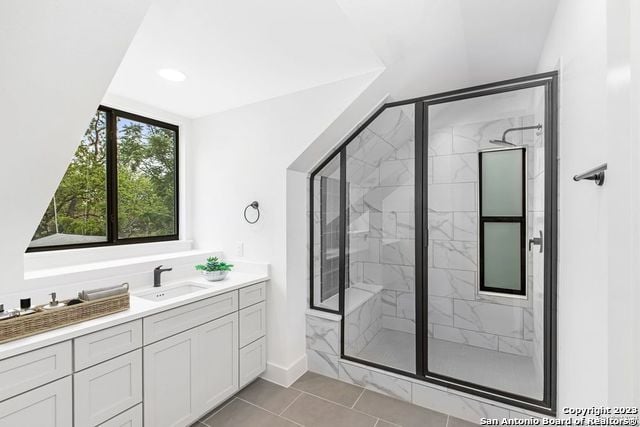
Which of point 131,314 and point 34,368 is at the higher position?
point 131,314

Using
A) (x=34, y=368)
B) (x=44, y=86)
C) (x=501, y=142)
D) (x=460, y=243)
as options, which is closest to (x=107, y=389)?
(x=34, y=368)

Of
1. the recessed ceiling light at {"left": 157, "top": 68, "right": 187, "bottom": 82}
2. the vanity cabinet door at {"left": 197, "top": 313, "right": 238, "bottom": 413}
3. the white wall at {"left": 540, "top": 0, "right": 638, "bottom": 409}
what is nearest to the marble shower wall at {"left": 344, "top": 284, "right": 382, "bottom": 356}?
the vanity cabinet door at {"left": 197, "top": 313, "right": 238, "bottom": 413}

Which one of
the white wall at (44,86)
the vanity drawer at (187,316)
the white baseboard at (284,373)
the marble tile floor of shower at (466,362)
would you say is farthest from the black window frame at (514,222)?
the white wall at (44,86)

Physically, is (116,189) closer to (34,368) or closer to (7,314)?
(7,314)

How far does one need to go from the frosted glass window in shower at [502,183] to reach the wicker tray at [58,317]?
8.24ft

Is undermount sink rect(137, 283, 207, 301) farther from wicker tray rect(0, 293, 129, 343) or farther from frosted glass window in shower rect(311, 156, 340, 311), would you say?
frosted glass window in shower rect(311, 156, 340, 311)

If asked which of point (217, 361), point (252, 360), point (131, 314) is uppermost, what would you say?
point (131, 314)

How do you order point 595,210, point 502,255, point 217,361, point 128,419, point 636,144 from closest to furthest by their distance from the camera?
point 636,144, point 595,210, point 128,419, point 217,361, point 502,255

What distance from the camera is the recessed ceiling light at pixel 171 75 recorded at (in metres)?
2.00

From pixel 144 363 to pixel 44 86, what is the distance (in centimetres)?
142

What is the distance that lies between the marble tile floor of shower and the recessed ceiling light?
255 centimetres

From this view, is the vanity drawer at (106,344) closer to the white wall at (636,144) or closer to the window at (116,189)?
the window at (116,189)

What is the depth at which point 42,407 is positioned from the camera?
1271 mm

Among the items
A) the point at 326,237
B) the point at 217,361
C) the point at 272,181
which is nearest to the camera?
the point at 217,361
